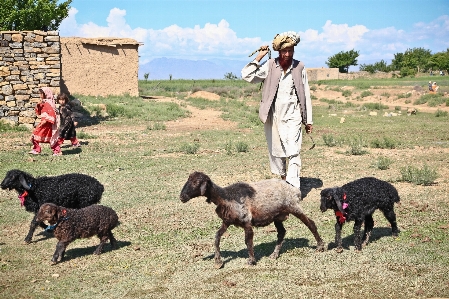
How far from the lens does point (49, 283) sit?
6.51 meters

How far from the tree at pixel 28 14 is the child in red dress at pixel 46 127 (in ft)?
52.9

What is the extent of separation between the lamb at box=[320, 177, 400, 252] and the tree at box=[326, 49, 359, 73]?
3771 inches

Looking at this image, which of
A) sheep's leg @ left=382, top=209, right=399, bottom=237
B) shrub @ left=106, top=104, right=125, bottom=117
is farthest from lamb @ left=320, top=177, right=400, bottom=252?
shrub @ left=106, top=104, right=125, bottom=117

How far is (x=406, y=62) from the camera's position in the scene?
89.9 meters

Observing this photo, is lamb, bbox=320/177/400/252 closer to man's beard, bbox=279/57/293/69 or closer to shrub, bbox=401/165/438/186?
man's beard, bbox=279/57/293/69

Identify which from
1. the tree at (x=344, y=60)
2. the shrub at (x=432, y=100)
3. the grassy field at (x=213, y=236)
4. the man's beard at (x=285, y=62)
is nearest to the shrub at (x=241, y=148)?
the grassy field at (x=213, y=236)

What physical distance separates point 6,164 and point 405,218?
9.22 metres

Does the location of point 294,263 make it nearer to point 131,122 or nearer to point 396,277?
point 396,277

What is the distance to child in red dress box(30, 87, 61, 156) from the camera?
49.6ft

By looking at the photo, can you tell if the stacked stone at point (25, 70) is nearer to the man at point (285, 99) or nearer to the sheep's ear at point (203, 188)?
the man at point (285, 99)

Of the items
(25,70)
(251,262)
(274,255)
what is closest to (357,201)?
(274,255)

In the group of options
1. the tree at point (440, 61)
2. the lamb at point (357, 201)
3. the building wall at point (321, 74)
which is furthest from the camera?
the tree at point (440, 61)

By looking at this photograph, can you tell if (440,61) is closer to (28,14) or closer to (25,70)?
(28,14)

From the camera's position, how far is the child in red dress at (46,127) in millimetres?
15133
